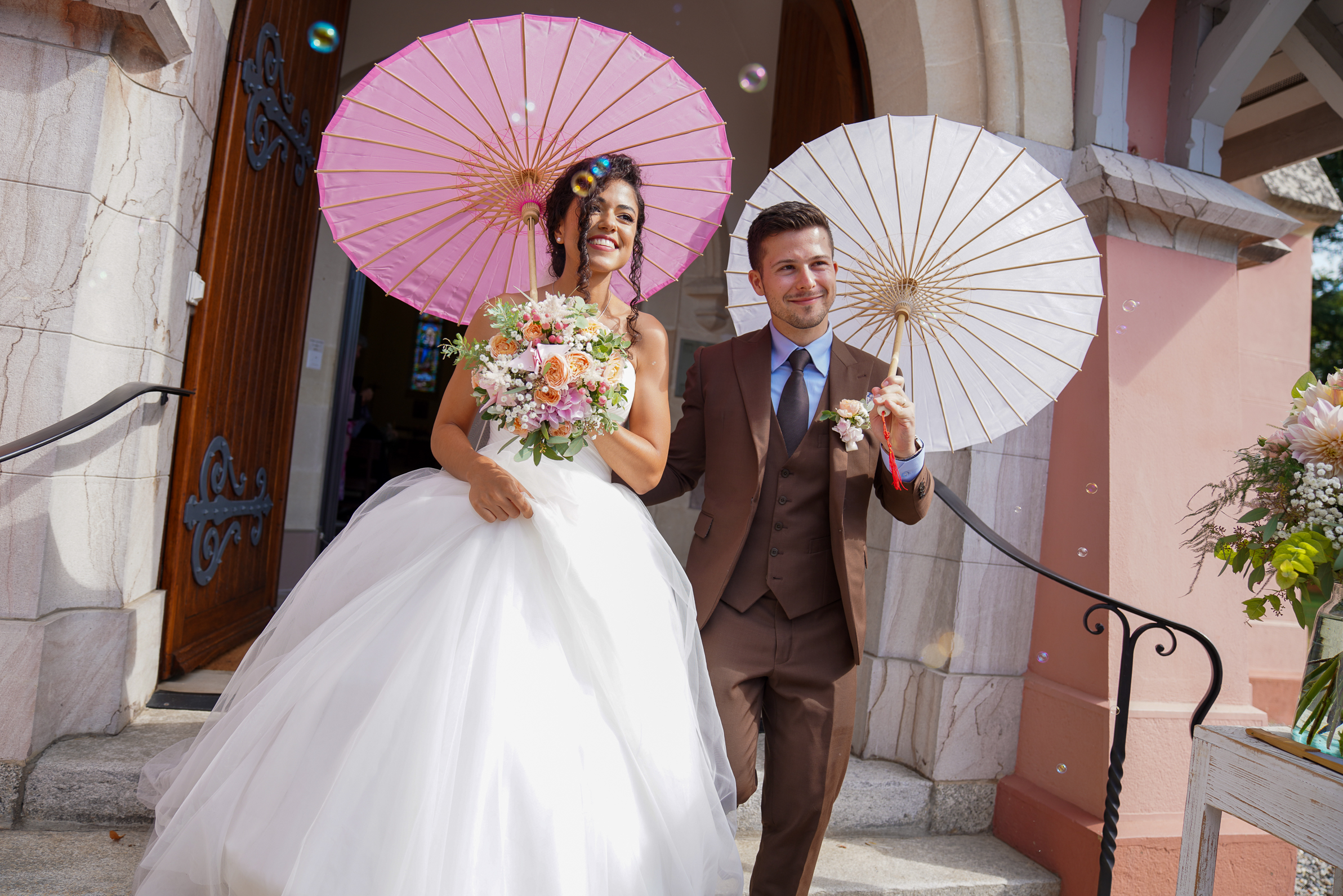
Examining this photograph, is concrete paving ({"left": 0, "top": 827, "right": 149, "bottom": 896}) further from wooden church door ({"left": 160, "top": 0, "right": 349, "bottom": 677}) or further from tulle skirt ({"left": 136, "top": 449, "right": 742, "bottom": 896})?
wooden church door ({"left": 160, "top": 0, "right": 349, "bottom": 677})

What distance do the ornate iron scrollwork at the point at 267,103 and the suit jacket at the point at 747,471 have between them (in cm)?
254

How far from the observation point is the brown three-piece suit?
7.43ft

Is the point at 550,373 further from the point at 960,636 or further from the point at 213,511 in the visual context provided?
the point at 213,511

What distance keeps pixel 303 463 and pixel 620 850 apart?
556 cm

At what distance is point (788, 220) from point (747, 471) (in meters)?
0.72

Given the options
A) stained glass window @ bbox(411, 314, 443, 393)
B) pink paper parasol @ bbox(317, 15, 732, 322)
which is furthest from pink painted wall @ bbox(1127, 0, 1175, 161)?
stained glass window @ bbox(411, 314, 443, 393)

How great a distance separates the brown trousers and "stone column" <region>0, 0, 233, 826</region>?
2.24 m

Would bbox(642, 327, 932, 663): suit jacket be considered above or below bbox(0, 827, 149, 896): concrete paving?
above

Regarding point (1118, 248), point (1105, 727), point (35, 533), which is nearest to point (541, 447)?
point (35, 533)

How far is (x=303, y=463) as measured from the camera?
6.35 metres

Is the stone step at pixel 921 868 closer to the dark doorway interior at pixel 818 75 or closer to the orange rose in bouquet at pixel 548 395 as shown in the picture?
the orange rose in bouquet at pixel 548 395

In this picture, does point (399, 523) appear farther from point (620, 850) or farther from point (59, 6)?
point (59, 6)

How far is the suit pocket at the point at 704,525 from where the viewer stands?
92.7 inches

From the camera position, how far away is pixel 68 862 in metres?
2.41
